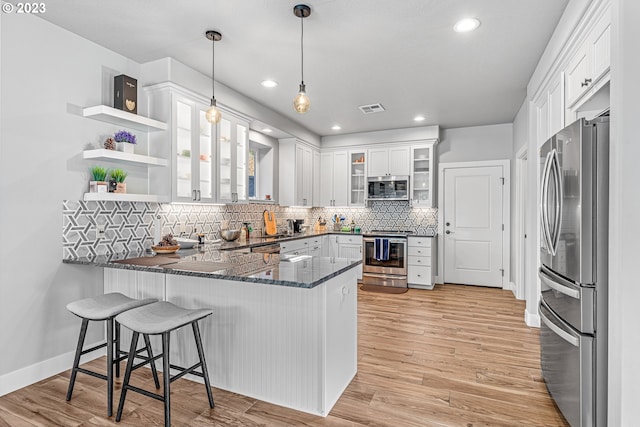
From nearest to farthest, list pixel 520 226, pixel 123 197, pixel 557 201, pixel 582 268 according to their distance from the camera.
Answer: pixel 582 268 → pixel 557 201 → pixel 123 197 → pixel 520 226

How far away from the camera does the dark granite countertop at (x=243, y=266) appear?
76.9 inches

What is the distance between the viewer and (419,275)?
5.56 m

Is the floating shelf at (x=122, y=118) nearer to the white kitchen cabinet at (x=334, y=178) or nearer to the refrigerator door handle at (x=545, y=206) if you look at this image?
the refrigerator door handle at (x=545, y=206)

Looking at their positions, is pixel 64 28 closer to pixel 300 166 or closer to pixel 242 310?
pixel 242 310

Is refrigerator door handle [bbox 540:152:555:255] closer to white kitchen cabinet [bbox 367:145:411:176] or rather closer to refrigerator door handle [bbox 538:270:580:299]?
refrigerator door handle [bbox 538:270:580:299]

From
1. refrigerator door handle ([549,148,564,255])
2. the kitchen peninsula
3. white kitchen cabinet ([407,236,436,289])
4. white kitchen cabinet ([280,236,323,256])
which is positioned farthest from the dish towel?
refrigerator door handle ([549,148,564,255])

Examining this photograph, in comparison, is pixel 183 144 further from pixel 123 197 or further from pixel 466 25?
pixel 466 25

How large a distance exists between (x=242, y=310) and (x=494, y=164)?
4.91 metres

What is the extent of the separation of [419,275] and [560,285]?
3624 mm

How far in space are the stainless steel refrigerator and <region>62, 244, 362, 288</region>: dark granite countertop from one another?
1.22 meters

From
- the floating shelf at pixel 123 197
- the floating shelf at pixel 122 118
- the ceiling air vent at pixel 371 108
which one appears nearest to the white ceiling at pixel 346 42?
the ceiling air vent at pixel 371 108

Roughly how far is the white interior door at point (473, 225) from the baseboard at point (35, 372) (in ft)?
17.0

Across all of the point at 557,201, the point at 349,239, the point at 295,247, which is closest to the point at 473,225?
the point at 349,239

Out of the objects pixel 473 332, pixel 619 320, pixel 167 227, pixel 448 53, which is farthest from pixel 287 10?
pixel 473 332
